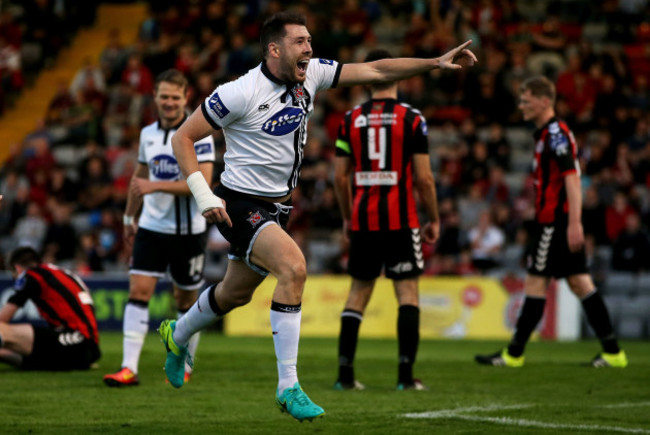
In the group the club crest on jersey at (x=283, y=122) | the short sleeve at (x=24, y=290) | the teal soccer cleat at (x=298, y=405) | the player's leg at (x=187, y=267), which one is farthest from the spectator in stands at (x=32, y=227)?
the teal soccer cleat at (x=298, y=405)

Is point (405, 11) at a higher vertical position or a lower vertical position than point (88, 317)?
higher

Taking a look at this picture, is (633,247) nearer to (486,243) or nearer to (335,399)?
(486,243)

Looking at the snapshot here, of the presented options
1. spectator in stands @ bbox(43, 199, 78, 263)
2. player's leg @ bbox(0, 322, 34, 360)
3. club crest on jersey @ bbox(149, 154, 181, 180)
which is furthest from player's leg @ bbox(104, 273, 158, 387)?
spectator in stands @ bbox(43, 199, 78, 263)

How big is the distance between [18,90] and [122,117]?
15.4ft

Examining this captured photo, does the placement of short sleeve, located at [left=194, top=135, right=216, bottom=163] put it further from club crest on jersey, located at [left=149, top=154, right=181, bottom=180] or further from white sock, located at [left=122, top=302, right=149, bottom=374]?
white sock, located at [left=122, top=302, right=149, bottom=374]

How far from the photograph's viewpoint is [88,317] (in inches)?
388

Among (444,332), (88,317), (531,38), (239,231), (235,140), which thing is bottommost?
(444,332)

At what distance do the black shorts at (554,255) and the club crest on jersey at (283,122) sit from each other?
415 cm

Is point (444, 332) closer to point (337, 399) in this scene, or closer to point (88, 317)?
point (88, 317)

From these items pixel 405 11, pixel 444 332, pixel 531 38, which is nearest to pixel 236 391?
pixel 444 332

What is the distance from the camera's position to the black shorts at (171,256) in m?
8.71

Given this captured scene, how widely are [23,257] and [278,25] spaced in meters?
4.33

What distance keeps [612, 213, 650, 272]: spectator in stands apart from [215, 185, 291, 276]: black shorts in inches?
429

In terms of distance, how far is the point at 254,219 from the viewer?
6418mm
